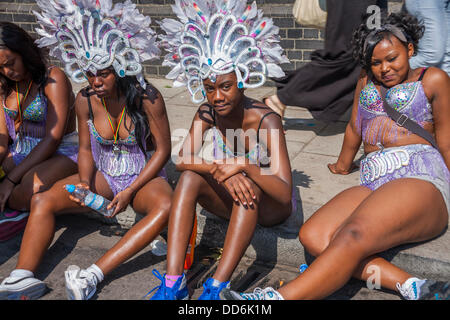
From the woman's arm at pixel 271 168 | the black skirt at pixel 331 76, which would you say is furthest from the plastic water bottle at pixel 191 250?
the black skirt at pixel 331 76

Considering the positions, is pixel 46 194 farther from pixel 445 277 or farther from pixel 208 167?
pixel 445 277

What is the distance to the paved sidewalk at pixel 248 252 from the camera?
9.80ft

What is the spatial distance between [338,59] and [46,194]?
2690 mm

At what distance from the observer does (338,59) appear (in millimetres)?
4535

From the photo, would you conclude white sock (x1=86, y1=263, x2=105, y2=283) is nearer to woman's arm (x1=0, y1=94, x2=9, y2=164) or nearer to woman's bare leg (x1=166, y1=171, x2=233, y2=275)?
woman's bare leg (x1=166, y1=171, x2=233, y2=275)

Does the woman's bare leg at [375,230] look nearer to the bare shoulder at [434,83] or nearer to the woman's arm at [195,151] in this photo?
the bare shoulder at [434,83]

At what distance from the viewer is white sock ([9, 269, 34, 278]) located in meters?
3.00

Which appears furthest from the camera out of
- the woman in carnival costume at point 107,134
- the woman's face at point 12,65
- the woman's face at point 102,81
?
the woman's face at point 12,65

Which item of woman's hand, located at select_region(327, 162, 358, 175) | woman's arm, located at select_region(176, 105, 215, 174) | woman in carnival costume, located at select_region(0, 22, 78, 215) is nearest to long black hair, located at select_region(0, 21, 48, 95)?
woman in carnival costume, located at select_region(0, 22, 78, 215)

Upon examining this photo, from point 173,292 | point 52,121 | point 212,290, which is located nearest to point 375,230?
point 212,290

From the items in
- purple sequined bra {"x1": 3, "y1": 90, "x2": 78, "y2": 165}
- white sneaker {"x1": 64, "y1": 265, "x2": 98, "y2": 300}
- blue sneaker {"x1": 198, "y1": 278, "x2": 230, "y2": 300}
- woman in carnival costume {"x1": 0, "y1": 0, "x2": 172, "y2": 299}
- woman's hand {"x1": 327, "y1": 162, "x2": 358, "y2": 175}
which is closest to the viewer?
blue sneaker {"x1": 198, "y1": 278, "x2": 230, "y2": 300}

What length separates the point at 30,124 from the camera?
3805mm

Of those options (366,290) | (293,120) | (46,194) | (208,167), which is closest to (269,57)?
(208,167)

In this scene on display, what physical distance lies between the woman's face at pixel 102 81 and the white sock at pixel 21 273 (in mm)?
1168
